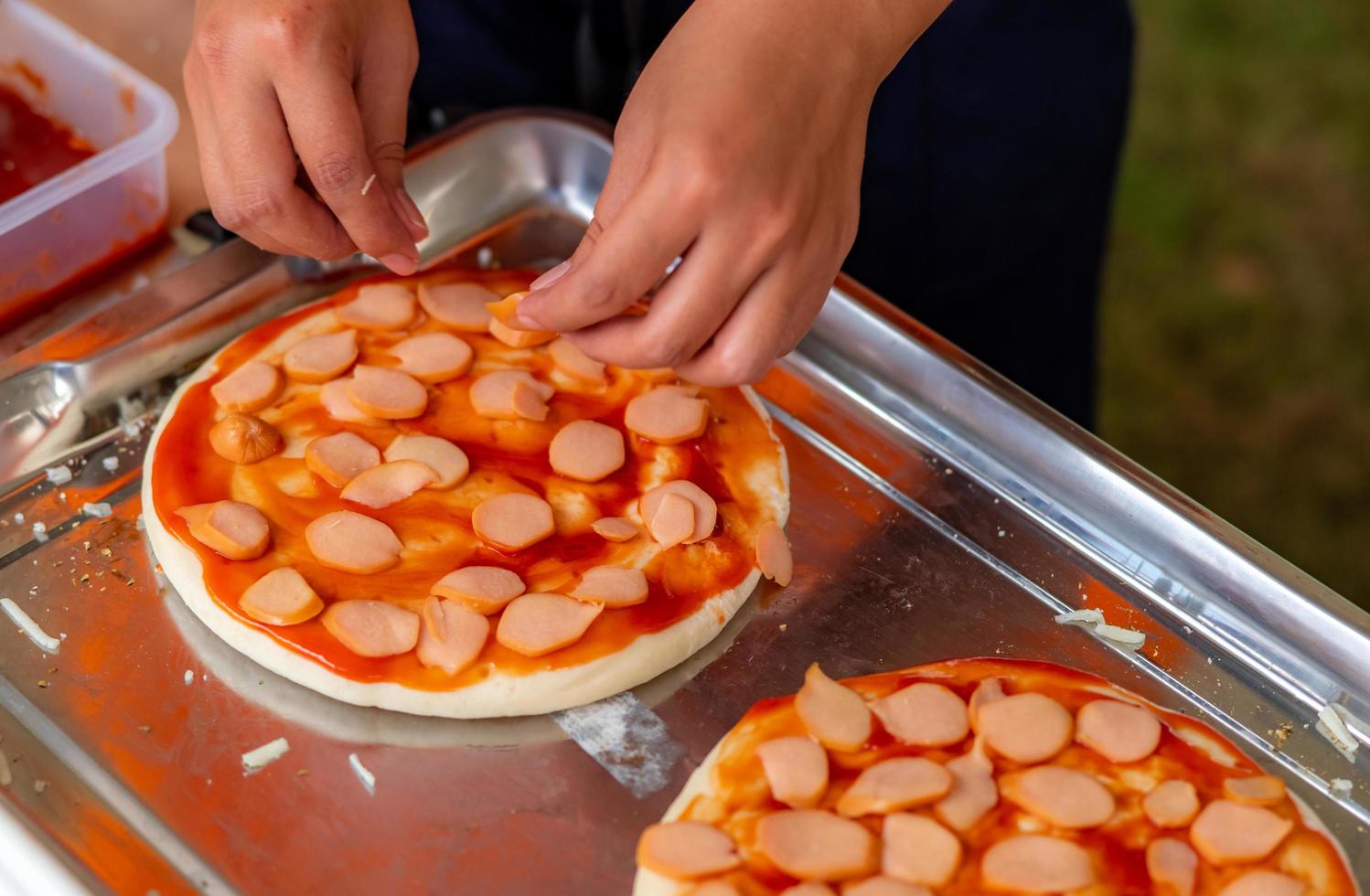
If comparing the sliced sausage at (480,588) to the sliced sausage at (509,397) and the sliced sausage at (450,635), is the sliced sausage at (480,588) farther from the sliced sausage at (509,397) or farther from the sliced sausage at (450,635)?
the sliced sausage at (509,397)

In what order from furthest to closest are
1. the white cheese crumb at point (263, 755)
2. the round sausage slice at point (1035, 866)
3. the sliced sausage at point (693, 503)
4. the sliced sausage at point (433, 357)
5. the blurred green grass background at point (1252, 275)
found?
the blurred green grass background at point (1252, 275) → the sliced sausage at point (433, 357) → the sliced sausage at point (693, 503) → the white cheese crumb at point (263, 755) → the round sausage slice at point (1035, 866)

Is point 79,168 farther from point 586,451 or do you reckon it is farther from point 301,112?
point 586,451

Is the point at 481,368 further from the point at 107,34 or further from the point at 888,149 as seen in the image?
the point at 107,34

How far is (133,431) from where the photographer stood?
108 cm

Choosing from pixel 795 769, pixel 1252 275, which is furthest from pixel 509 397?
pixel 1252 275

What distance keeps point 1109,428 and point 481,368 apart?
148cm

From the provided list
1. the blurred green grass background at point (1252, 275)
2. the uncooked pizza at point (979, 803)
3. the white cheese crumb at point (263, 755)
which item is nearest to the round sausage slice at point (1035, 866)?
the uncooked pizza at point (979, 803)

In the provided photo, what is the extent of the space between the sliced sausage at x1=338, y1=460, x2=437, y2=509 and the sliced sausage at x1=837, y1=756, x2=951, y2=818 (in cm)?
39

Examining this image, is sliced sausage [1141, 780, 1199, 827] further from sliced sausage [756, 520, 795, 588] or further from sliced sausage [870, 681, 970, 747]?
sliced sausage [756, 520, 795, 588]

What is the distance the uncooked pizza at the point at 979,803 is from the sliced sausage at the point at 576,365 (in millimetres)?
339

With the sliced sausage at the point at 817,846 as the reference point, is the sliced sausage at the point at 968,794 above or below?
below

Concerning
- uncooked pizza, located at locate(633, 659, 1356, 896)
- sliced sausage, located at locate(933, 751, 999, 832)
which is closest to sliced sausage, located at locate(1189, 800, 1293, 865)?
uncooked pizza, located at locate(633, 659, 1356, 896)

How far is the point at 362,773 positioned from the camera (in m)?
0.87

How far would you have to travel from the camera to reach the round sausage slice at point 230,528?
0.93 m
